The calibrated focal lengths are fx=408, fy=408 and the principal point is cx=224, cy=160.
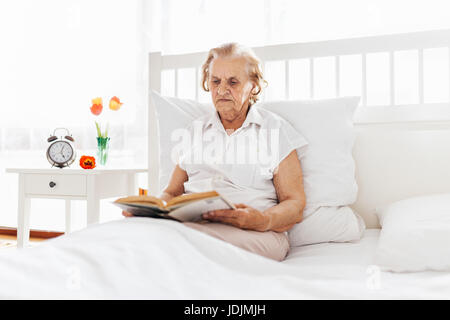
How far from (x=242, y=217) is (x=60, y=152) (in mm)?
1290

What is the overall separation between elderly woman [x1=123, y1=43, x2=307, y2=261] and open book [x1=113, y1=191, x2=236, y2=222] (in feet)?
0.25

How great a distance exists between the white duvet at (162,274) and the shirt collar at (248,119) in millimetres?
499

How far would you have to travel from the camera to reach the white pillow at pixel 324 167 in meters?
1.21

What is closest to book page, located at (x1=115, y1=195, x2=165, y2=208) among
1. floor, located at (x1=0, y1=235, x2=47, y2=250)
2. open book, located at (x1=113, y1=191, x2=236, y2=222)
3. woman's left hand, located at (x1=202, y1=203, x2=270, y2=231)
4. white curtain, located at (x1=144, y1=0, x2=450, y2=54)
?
open book, located at (x1=113, y1=191, x2=236, y2=222)

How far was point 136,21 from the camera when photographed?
2.32 metres

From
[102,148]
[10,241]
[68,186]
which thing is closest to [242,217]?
[68,186]

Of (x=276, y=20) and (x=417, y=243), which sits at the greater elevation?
(x=276, y=20)

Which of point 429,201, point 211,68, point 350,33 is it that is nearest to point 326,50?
point 350,33

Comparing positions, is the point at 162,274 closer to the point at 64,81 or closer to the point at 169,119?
the point at 169,119

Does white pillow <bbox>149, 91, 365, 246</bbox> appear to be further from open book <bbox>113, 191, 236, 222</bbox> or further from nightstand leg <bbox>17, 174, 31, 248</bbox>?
nightstand leg <bbox>17, 174, 31, 248</bbox>

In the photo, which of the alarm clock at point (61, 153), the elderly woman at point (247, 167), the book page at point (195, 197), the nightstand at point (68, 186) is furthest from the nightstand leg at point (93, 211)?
the book page at point (195, 197)

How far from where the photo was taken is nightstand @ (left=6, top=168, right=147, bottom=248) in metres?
1.71

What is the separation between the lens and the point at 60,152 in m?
1.94

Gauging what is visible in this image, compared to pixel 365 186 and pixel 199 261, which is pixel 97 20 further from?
pixel 199 261
